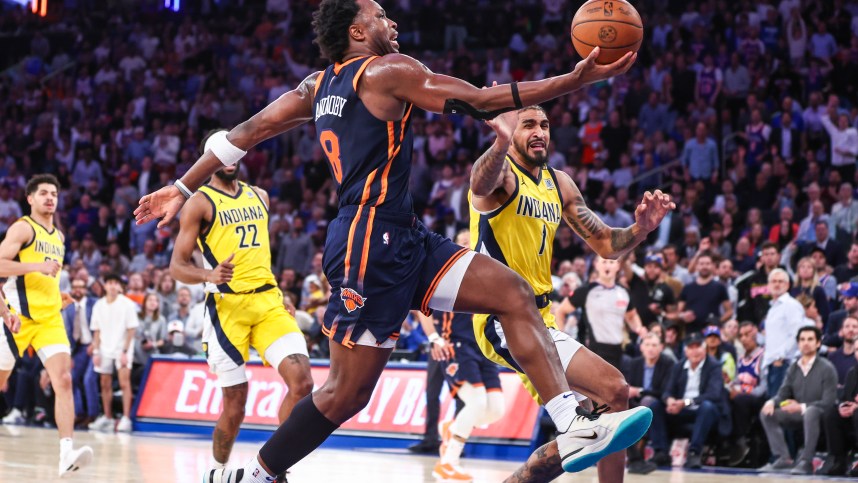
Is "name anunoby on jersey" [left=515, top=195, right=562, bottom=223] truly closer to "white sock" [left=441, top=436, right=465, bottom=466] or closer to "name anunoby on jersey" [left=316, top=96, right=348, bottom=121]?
"name anunoby on jersey" [left=316, top=96, right=348, bottom=121]

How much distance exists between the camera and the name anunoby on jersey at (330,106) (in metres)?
5.39

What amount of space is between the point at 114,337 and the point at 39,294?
19.4 ft

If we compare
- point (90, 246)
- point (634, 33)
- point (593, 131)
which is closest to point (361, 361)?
point (634, 33)

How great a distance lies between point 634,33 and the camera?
5379 mm

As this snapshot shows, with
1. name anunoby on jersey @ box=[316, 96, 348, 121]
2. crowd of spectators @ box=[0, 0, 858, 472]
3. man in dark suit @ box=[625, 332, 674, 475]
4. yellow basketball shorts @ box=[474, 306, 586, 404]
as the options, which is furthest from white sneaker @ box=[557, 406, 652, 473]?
crowd of spectators @ box=[0, 0, 858, 472]

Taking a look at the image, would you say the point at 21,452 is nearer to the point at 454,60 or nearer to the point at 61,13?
the point at 454,60

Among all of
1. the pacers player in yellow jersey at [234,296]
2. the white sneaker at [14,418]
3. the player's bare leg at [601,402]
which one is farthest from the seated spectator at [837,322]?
the white sneaker at [14,418]

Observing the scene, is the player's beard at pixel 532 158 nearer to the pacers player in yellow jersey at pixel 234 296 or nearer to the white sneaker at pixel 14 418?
the pacers player in yellow jersey at pixel 234 296

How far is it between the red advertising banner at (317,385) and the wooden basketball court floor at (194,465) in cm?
48

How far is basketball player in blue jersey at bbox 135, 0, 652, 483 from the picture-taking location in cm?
523

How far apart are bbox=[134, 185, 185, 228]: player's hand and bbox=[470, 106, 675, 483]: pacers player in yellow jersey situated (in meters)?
1.66

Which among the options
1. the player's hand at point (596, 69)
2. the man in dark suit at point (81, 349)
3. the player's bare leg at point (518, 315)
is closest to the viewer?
the player's hand at point (596, 69)

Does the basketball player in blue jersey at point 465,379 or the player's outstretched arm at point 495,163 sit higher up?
the player's outstretched arm at point 495,163

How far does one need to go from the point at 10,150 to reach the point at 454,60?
421 inches
